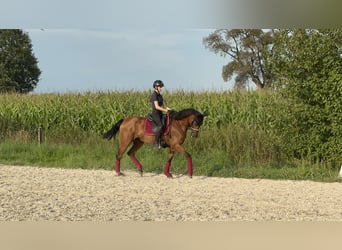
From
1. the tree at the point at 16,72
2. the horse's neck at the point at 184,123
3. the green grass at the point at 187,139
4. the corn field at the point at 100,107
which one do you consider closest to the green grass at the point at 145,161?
the green grass at the point at 187,139

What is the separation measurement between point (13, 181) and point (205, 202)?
118 inches

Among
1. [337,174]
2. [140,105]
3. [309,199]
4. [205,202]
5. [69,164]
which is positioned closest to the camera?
[205,202]

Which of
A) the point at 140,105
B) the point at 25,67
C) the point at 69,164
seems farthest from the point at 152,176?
the point at 25,67

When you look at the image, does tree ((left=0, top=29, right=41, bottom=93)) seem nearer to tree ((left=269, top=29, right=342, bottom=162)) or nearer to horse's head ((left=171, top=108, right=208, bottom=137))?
horse's head ((left=171, top=108, right=208, bottom=137))

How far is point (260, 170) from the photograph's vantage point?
7.84 m

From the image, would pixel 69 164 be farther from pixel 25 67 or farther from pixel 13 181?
pixel 25 67

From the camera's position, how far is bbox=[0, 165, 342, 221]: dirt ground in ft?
12.3

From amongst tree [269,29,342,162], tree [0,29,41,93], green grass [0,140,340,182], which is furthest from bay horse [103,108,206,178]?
tree [0,29,41,93]

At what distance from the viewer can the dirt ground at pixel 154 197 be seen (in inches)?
148

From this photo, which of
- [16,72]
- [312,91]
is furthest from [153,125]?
[16,72]

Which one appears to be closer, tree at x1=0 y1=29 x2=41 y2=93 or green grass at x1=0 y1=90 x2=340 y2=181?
green grass at x1=0 y1=90 x2=340 y2=181

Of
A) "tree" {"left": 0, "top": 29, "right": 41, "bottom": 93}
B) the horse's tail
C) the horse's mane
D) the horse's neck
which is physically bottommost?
the horse's tail

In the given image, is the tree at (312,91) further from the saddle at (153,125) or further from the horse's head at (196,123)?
the saddle at (153,125)

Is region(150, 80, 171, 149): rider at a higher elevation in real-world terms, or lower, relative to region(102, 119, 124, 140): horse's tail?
higher
